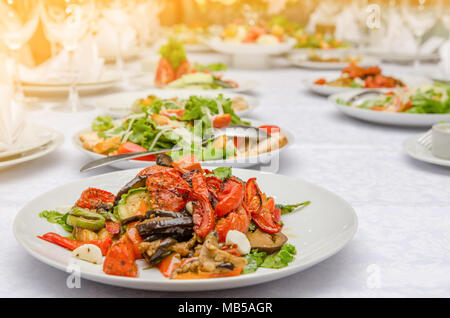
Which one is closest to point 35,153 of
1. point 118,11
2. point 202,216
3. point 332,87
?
point 202,216

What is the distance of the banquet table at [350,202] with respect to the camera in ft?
2.69

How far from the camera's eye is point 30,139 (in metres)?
1.49

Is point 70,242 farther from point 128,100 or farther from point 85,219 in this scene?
point 128,100

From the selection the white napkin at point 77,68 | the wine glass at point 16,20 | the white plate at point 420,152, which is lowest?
the white plate at point 420,152

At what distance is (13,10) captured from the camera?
1879 millimetres

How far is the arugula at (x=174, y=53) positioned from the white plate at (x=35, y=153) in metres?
1.27

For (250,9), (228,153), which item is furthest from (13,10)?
(250,9)

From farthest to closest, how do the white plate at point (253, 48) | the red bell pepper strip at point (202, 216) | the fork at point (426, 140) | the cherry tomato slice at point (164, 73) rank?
the white plate at point (253, 48) → the cherry tomato slice at point (164, 73) → the fork at point (426, 140) → the red bell pepper strip at point (202, 216)

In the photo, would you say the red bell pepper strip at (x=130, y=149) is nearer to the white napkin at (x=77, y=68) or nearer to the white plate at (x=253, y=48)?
the white napkin at (x=77, y=68)

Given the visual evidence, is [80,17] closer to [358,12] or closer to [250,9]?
[358,12]

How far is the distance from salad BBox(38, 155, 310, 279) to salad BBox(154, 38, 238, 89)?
153 centimetres

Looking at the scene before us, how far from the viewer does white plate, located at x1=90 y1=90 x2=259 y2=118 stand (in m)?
1.97

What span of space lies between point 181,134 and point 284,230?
0.56 metres

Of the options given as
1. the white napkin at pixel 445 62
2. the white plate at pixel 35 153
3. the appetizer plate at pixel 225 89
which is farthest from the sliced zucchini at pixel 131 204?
the white napkin at pixel 445 62
